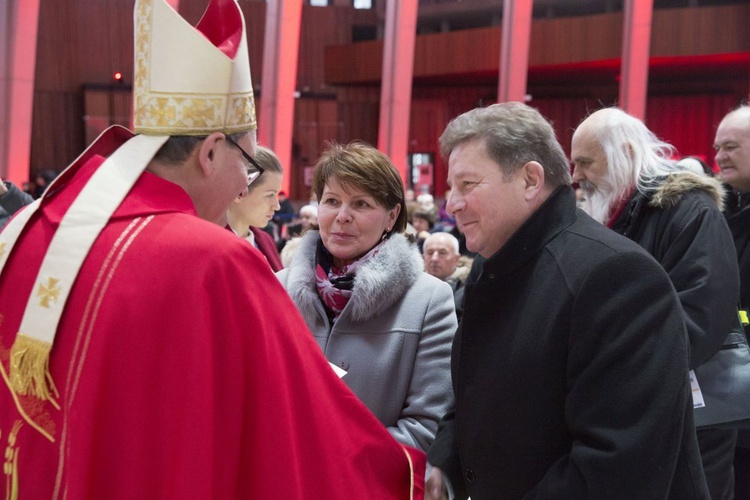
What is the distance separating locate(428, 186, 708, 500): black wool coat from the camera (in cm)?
143

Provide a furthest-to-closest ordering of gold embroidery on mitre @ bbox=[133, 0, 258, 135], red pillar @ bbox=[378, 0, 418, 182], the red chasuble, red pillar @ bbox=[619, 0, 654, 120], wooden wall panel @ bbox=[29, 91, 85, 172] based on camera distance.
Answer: wooden wall panel @ bbox=[29, 91, 85, 172] → red pillar @ bbox=[378, 0, 418, 182] → red pillar @ bbox=[619, 0, 654, 120] → gold embroidery on mitre @ bbox=[133, 0, 258, 135] → the red chasuble

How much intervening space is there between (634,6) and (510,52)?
7.96 ft

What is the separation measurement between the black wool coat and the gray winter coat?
353 mm

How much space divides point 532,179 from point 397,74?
13.2 metres

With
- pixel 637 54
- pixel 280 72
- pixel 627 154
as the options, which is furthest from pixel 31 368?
pixel 637 54

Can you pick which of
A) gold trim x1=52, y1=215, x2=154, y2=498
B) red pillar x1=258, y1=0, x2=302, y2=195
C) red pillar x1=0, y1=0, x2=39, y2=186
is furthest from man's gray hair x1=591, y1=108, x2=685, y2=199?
red pillar x1=0, y1=0, x2=39, y2=186

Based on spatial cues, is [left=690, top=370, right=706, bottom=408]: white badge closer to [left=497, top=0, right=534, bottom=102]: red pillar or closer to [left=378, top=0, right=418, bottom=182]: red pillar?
[left=378, top=0, right=418, bottom=182]: red pillar

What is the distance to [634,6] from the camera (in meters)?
14.3

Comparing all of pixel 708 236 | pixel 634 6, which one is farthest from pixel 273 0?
pixel 708 236

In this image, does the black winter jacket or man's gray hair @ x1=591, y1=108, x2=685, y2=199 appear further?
man's gray hair @ x1=591, y1=108, x2=685, y2=199

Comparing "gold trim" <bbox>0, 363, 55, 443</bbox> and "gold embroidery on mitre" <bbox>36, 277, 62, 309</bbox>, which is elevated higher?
"gold embroidery on mitre" <bbox>36, 277, 62, 309</bbox>

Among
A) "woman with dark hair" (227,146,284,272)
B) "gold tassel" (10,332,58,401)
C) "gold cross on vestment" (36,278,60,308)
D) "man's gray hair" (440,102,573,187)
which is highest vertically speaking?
"man's gray hair" (440,102,573,187)

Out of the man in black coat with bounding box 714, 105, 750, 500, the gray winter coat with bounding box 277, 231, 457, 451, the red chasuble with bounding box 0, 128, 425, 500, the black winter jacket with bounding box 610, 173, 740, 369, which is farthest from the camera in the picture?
the man in black coat with bounding box 714, 105, 750, 500

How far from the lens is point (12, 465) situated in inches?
56.8
